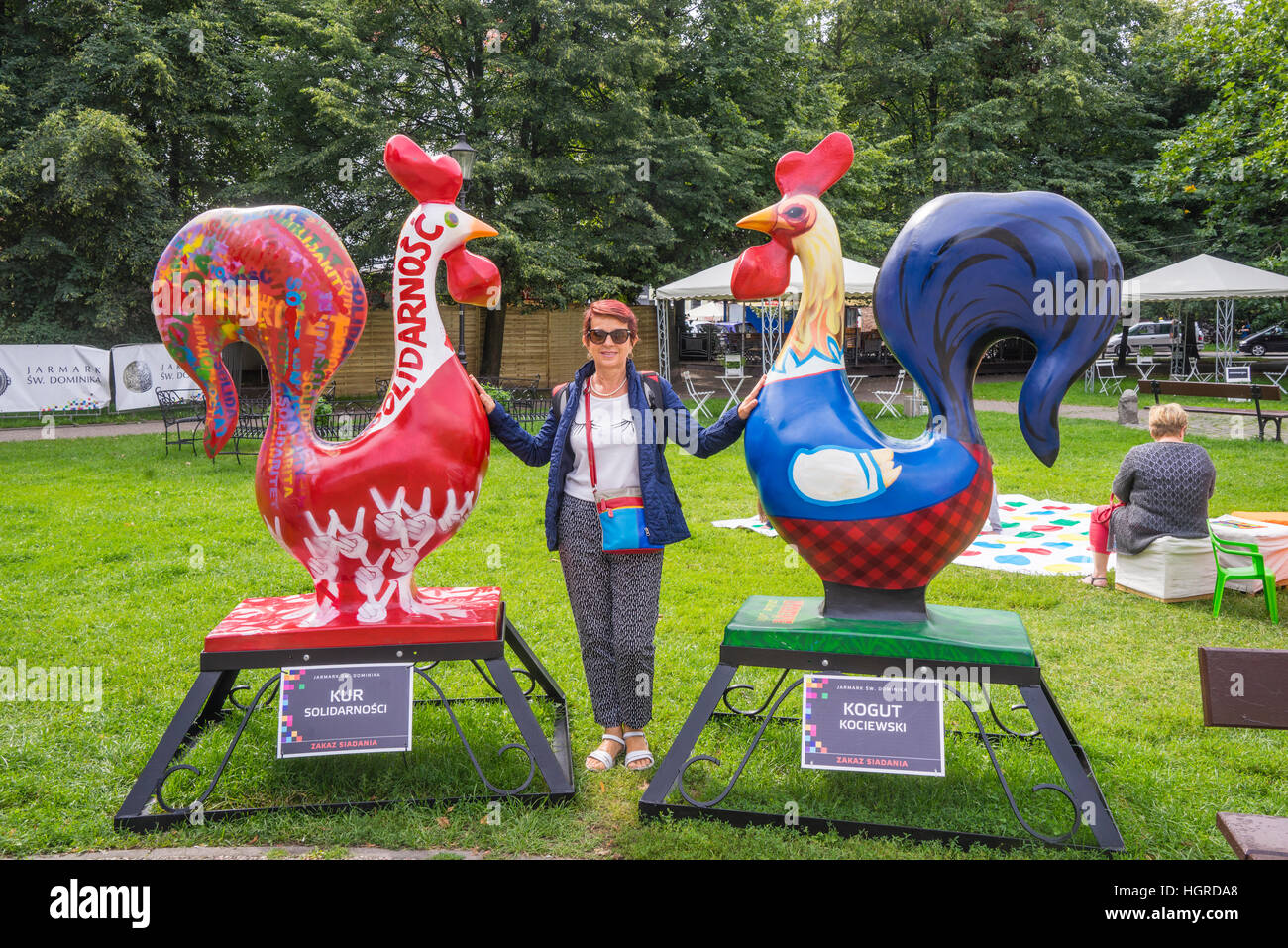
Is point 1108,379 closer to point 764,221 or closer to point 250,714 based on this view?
point 764,221

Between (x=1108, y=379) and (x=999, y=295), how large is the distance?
2079 cm

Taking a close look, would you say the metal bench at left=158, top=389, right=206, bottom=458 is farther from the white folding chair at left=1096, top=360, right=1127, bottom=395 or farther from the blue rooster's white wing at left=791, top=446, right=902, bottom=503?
the white folding chair at left=1096, top=360, right=1127, bottom=395

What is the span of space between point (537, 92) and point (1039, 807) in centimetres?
1497

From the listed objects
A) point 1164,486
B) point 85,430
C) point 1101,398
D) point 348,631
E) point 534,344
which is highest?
point 534,344

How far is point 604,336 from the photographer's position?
3.46m

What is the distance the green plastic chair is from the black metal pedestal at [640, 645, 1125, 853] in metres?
2.79

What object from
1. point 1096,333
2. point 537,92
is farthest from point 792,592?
point 537,92

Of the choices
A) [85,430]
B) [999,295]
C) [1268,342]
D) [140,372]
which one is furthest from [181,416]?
[1268,342]

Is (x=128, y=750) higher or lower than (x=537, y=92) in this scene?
lower

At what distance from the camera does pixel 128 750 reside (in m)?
3.72

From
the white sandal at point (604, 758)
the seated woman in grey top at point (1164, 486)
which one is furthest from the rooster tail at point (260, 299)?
the seated woman in grey top at point (1164, 486)

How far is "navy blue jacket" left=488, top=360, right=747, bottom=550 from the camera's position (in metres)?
3.44

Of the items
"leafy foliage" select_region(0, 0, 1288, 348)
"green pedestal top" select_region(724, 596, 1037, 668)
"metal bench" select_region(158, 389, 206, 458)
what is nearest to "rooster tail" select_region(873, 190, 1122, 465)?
"green pedestal top" select_region(724, 596, 1037, 668)

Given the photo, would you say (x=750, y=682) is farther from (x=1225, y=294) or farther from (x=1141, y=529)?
(x=1225, y=294)
